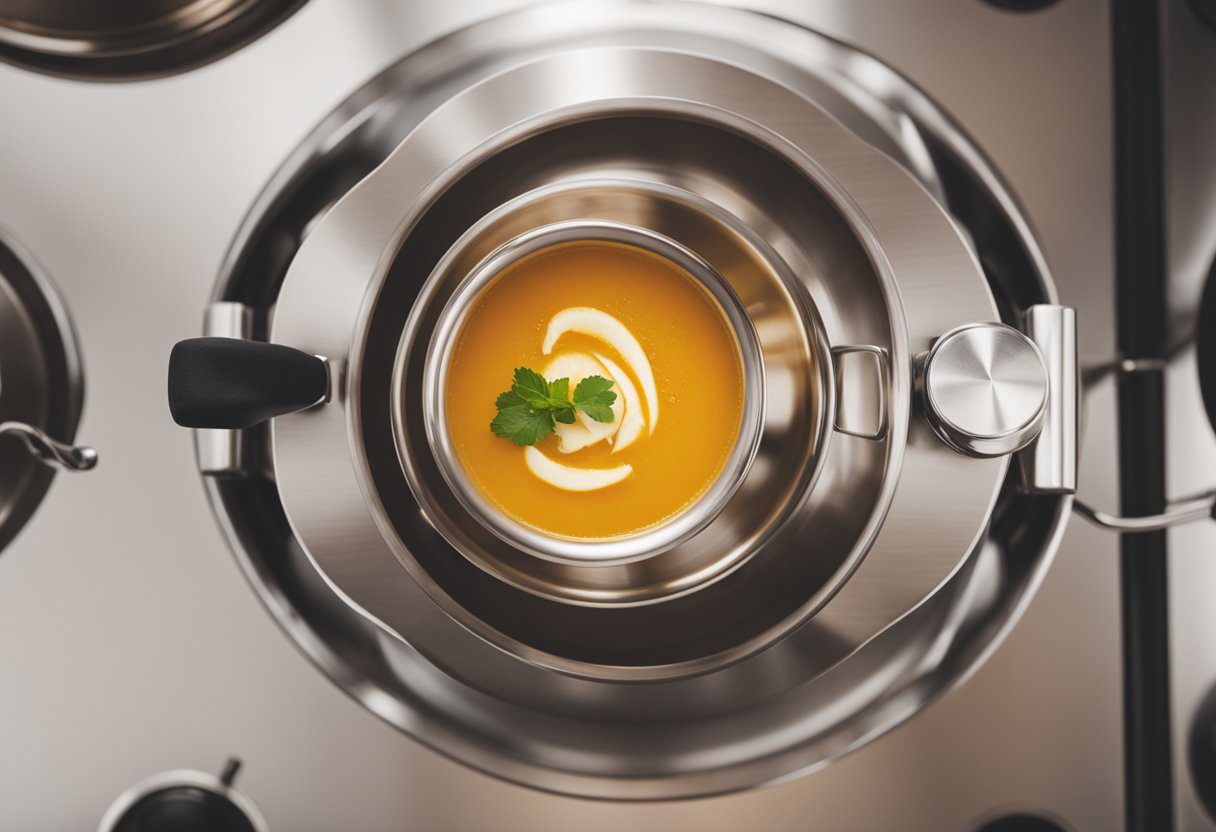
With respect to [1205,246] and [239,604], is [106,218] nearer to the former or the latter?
[239,604]

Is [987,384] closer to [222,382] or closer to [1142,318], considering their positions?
[1142,318]

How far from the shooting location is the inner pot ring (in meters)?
0.61

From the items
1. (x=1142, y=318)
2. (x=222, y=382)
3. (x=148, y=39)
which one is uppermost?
(x=148, y=39)

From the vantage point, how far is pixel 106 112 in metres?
0.83

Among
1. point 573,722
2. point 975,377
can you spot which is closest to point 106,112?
point 573,722

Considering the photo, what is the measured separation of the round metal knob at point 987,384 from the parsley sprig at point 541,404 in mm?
277

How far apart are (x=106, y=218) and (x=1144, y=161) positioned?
1.12 meters

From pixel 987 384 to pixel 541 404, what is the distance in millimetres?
370

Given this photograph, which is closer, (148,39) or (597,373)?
(597,373)

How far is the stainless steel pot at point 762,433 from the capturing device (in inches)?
25.7

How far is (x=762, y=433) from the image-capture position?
0.66 meters

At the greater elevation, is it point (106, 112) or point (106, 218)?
point (106, 112)

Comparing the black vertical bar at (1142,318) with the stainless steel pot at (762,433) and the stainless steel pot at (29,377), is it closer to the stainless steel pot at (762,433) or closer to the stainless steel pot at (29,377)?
the stainless steel pot at (762,433)

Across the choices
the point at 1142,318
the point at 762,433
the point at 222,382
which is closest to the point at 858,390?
the point at 762,433
